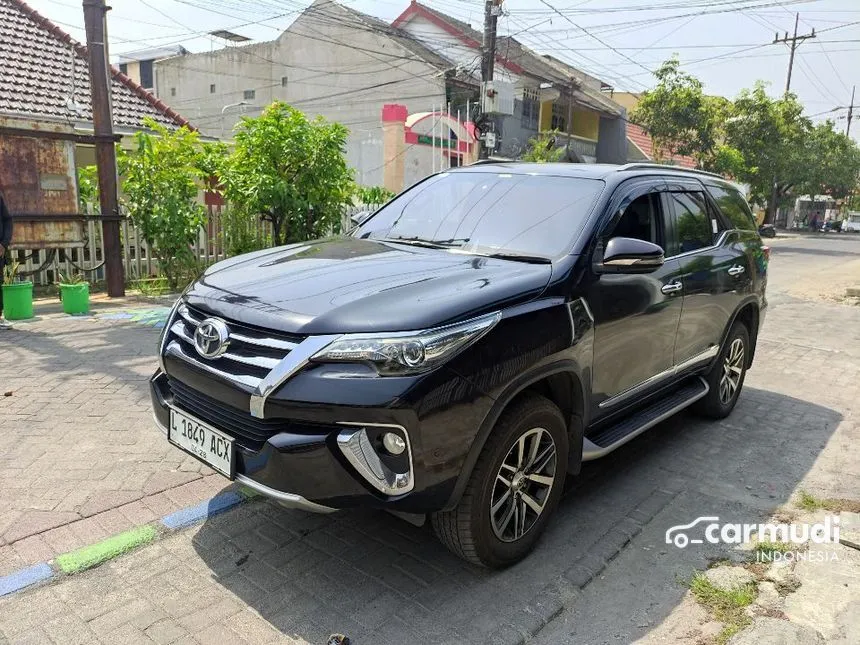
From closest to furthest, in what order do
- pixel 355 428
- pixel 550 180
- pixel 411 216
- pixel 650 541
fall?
pixel 355 428 < pixel 650 541 < pixel 550 180 < pixel 411 216

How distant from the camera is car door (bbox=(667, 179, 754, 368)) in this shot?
411cm

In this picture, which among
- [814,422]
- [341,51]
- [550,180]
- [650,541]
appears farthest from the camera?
[341,51]

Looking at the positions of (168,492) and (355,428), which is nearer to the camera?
(355,428)

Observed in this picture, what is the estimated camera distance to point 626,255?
3.16 meters

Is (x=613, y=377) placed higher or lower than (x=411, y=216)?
lower

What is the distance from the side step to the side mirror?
88 centimetres

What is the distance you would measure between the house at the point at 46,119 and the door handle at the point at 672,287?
25.4 ft

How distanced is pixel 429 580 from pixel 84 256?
8.43m

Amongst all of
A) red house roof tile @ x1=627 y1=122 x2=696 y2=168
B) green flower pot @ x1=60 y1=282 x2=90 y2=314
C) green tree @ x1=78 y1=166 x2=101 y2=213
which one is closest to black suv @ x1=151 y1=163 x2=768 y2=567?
green flower pot @ x1=60 y1=282 x2=90 y2=314


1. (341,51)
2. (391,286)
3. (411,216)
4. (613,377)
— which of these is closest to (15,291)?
(411,216)

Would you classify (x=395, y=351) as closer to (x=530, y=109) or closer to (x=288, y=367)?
(x=288, y=367)

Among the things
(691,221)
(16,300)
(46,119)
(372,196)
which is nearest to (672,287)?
(691,221)

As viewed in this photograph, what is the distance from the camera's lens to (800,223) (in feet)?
192

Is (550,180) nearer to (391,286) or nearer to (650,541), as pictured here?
(391,286)
